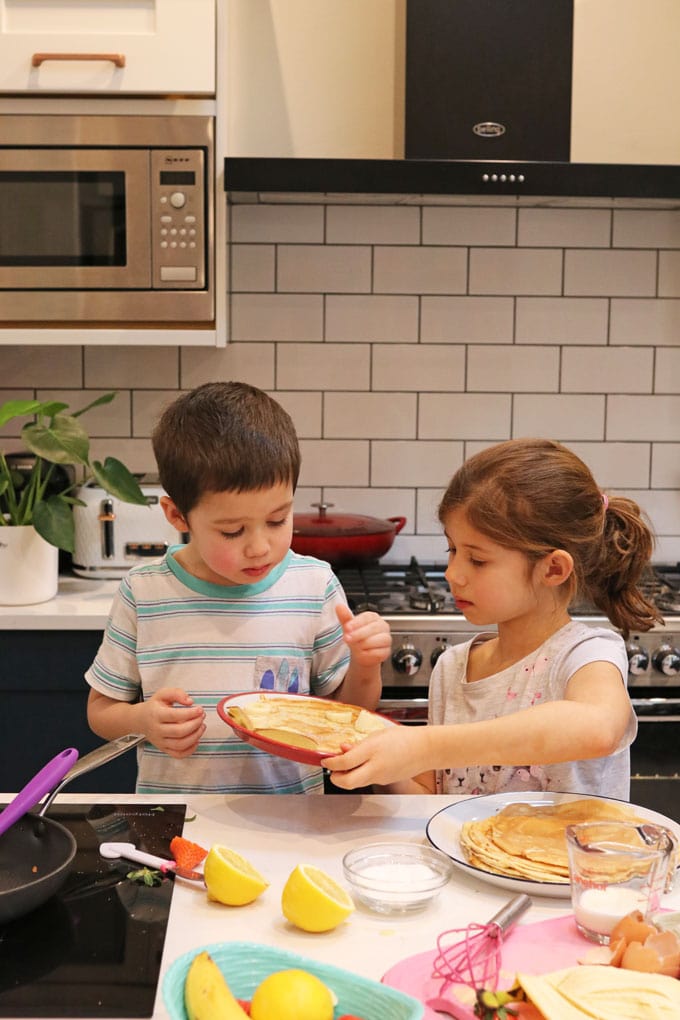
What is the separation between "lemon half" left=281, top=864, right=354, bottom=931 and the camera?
104cm

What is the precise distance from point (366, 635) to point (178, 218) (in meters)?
1.40

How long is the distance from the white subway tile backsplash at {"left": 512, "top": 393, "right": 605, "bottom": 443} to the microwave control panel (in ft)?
3.09

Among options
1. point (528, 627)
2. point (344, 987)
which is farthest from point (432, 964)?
point (528, 627)

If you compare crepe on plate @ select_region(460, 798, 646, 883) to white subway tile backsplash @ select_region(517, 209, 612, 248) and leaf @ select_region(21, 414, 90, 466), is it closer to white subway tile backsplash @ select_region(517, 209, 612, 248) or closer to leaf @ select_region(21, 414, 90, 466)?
leaf @ select_region(21, 414, 90, 466)

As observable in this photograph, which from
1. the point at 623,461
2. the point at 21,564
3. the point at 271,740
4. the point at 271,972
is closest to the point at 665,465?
the point at 623,461

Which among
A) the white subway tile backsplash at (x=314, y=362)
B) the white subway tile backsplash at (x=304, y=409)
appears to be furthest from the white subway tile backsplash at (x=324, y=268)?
the white subway tile backsplash at (x=304, y=409)

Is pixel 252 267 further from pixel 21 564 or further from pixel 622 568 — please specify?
pixel 622 568

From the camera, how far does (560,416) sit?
9.81ft

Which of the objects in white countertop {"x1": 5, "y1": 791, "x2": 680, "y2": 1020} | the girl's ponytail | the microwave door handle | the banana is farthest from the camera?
the microwave door handle

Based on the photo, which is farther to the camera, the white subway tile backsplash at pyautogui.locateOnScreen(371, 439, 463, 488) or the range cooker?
the white subway tile backsplash at pyautogui.locateOnScreen(371, 439, 463, 488)

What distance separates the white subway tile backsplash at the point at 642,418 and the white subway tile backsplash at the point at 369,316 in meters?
0.59

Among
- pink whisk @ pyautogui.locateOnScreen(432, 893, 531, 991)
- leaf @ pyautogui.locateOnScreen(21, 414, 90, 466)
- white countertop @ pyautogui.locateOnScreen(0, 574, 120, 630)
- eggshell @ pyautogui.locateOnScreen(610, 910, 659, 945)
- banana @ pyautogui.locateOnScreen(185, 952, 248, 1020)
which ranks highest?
leaf @ pyautogui.locateOnScreen(21, 414, 90, 466)

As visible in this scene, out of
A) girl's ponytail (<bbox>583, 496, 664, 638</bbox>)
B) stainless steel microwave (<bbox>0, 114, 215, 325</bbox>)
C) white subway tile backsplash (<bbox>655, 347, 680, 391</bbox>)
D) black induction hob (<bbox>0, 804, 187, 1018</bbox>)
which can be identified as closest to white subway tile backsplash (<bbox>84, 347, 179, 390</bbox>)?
stainless steel microwave (<bbox>0, 114, 215, 325</bbox>)

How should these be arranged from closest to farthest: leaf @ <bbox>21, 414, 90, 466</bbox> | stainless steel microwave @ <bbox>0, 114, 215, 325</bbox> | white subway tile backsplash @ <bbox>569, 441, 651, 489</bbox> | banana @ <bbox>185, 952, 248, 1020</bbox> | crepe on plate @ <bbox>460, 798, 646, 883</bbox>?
banana @ <bbox>185, 952, 248, 1020</bbox> < crepe on plate @ <bbox>460, 798, 646, 883</bbox> < leaf @ <bbox>21, 414, 90, 466</bbox> < stainless steel microwave @ <bbox>0, 114, 215, 325</bbox> < white subway tile backsplash @ <bbox>569, 441, 651, 489</bbox>
